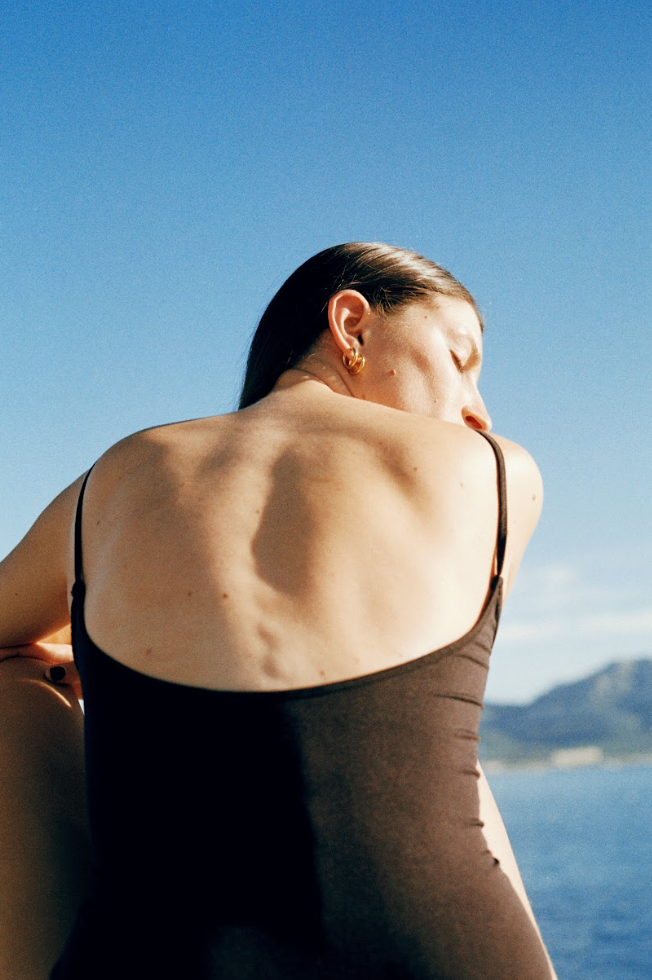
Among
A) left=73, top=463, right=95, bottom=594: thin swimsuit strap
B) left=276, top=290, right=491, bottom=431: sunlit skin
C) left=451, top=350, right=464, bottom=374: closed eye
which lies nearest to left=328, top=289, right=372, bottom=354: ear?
left=276, top=290, right=491, bottom=431: sunlit skin

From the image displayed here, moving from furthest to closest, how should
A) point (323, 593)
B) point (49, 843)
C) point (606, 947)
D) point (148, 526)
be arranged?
point (606, 947)
point (49, 843)
point (148, 526)
point (323, 593)

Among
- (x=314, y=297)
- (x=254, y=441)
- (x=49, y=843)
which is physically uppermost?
(x=314, y=297)

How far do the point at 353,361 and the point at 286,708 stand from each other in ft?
3.17

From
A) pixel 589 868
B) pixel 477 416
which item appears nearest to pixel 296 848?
pixel 477 416

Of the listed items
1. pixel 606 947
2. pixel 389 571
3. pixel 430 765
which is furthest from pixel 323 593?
pixel 606 947

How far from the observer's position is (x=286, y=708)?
3.11 feet

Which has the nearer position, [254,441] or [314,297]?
[254,441]

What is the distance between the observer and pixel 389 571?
1071mm

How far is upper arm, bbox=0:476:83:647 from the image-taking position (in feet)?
4.66

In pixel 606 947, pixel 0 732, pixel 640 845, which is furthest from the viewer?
pixel 640 845

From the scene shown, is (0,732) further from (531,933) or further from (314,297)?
(314,297)

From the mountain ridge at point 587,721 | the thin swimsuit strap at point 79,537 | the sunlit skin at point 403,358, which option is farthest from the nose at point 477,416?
the mountain ridge at point 587,721

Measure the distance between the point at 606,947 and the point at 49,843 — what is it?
32105 millimetres

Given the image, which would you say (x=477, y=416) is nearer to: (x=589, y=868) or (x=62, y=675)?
(x=62, y=675)
